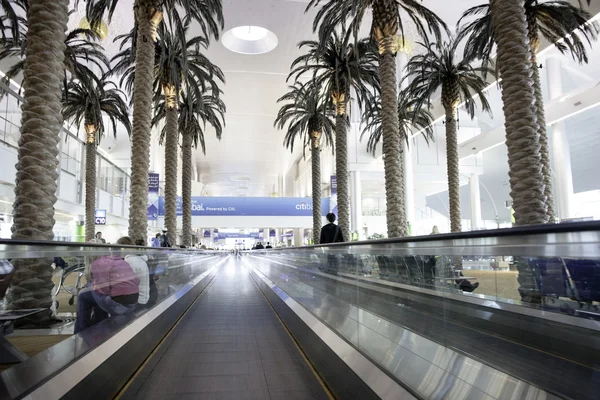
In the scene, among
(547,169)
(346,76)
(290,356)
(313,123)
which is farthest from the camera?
(313,123)

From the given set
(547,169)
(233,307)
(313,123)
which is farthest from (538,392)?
(313,123)

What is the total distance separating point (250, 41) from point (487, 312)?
84.1 ft

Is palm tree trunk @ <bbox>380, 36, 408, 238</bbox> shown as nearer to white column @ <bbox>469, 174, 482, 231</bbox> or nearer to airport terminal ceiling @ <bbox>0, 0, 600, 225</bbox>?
airport terminal ceiling @ <bbox>0, 0, 600, 225</bbox>

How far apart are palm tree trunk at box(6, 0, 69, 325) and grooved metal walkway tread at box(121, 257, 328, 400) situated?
2.78m

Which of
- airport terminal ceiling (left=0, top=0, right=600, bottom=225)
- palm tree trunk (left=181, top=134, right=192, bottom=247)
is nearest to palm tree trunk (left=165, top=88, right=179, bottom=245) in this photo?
palm tree trunk (left=181, top=134, right=192, bottom=247)

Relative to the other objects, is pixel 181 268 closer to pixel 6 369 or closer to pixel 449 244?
pixel 6 369

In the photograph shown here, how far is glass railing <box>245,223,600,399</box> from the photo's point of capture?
1.65 meters

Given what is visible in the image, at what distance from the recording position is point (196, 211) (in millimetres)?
35875

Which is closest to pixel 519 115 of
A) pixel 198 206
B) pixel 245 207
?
pixel 245 207

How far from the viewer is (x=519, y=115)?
319 inches

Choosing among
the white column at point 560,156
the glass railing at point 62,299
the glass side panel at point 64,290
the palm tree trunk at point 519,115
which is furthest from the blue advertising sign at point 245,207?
the glass railing at point 62,299

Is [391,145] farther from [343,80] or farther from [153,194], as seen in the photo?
[153,194]

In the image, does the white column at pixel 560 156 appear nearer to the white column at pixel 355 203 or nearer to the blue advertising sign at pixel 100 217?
the white column at pixel 355 203

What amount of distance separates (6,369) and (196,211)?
34.0m
